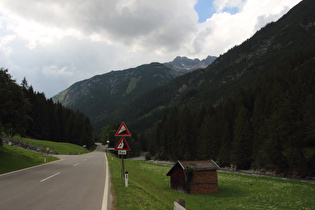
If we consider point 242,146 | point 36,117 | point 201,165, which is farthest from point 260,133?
point 36,117

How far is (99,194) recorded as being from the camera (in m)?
9.66

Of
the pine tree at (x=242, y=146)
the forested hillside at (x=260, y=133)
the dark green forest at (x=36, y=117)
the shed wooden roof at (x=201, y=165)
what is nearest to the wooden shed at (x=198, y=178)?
the shed wooden roof at (x=201, y=165)

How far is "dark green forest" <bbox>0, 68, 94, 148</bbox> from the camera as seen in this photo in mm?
20000

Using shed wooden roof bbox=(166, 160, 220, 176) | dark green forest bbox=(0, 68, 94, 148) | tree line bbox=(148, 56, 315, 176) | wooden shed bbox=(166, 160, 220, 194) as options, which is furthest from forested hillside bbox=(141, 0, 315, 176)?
dark green forest bbox=(0, 68, 94, 148)

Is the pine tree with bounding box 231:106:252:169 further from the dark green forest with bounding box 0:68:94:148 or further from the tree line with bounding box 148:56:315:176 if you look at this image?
the dark green forest with bounding box 0:68:94:148

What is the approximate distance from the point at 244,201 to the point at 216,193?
4.55 meters

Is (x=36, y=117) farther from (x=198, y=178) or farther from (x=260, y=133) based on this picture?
(x=260, y=133)

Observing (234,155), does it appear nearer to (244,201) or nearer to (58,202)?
(244,201)

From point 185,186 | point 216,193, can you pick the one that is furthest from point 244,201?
point 185,186

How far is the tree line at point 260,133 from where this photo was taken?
4072 cm

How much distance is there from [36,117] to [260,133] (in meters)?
76.2

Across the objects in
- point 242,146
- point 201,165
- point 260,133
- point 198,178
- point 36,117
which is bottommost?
point 198,178

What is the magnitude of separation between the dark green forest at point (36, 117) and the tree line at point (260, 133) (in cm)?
4235

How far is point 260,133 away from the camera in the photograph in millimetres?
51656
